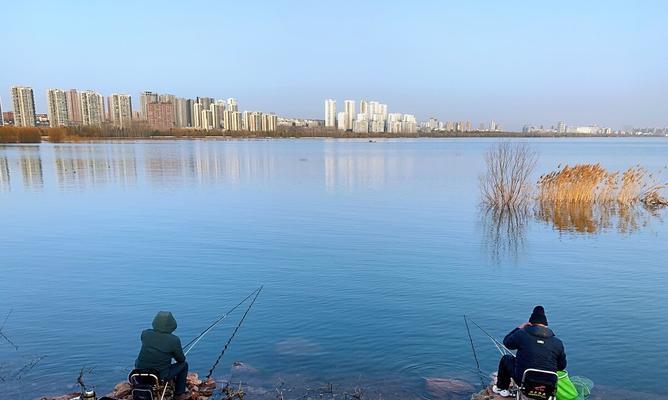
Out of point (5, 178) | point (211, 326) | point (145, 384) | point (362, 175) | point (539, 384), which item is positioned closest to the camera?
point (539, 384)

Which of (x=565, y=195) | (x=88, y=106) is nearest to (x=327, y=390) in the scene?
(x=565, y=195)

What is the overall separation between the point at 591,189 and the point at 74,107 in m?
209

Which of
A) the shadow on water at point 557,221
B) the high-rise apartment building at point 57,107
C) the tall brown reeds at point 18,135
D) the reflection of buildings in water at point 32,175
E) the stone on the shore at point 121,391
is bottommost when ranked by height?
the shadow on water at point 557,221

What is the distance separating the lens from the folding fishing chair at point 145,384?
6211mm

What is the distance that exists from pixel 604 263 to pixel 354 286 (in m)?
8.93

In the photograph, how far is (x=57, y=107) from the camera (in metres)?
184

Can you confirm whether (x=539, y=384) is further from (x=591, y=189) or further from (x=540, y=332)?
(x=591, y=189)

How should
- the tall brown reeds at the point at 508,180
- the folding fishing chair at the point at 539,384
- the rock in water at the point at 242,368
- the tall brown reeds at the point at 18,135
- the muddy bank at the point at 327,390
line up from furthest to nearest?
the tall brown reeds at the point at 18,135 < the tall brown reeds at the point at 508,180 < the rock in water at the point at 242,368 < the muddy bank at the point at 327,390 < the folding fishing chair at the point at 539,384

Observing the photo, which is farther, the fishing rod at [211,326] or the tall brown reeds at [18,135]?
the tall brown reeds at [18,135]

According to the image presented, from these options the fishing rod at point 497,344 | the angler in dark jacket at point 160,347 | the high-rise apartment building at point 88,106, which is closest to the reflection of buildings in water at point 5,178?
the angler in dark jacket at point 160,347

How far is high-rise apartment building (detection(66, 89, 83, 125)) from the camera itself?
19000 cm

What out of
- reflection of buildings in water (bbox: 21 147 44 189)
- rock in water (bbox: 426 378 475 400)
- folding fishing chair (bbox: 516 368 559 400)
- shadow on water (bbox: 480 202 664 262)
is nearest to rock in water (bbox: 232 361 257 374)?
rock in water (bbox: 426 378 475 400)

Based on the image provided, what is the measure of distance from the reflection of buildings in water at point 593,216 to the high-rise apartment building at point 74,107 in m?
204

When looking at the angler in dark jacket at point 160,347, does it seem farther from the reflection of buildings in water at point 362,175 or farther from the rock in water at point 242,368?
the reflection of buildings in water at point 362,175
